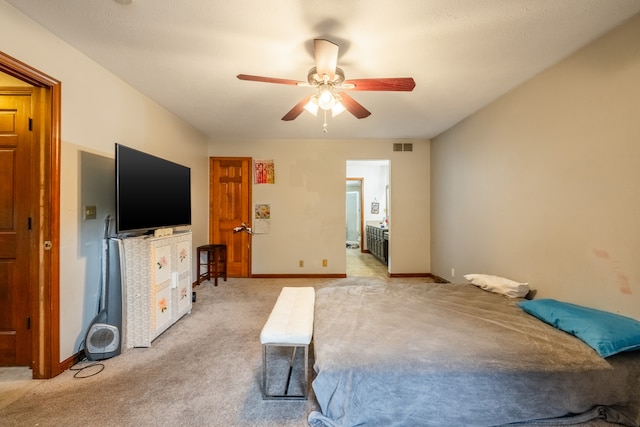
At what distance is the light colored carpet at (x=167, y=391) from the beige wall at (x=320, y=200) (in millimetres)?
2165

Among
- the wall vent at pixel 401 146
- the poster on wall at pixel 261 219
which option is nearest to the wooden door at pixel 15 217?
the poster on wall at pixel 261 219

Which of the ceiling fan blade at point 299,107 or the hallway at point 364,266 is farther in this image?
the hallway at point 364,266

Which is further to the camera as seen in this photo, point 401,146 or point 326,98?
point 401,146

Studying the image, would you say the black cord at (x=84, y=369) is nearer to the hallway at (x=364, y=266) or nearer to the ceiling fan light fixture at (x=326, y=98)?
the ceiling fan light fixture at (x=326, y=98)

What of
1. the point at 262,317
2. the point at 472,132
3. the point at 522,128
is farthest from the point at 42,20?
the point at 472,132

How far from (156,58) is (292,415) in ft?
9.56

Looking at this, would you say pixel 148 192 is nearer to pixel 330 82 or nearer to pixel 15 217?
pixel 15 217

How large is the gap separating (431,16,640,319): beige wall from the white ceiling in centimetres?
24

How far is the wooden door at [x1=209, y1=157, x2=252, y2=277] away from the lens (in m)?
4.65

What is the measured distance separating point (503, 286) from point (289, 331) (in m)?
2.19

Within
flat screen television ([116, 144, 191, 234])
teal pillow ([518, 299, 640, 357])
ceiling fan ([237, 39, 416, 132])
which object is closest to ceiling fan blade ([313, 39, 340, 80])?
ceiling fan ([237, 39, 416, 132])

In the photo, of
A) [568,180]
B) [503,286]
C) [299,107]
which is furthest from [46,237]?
[568,180]

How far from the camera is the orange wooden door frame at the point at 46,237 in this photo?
1.84 m

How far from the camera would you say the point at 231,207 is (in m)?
4.68
